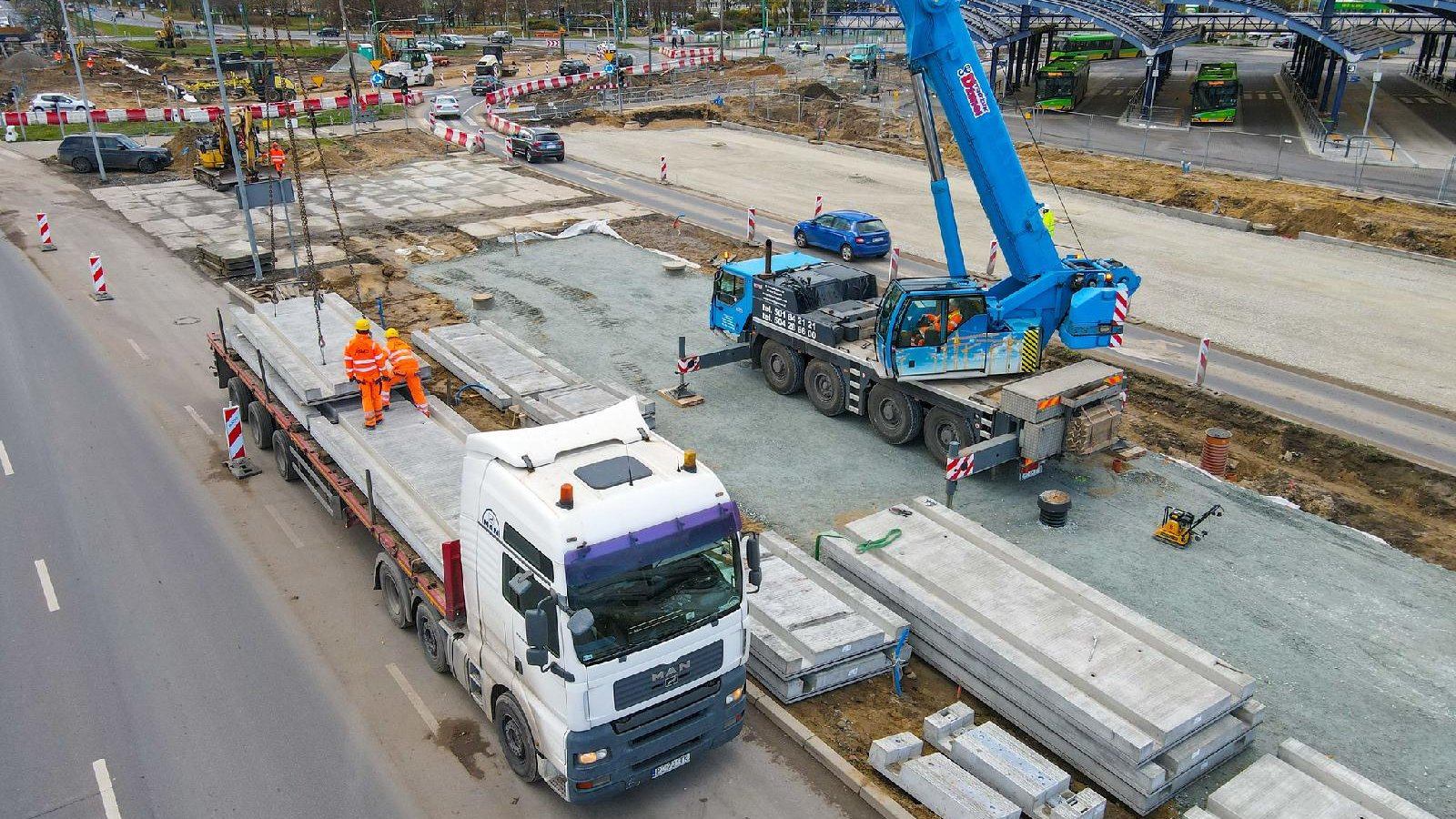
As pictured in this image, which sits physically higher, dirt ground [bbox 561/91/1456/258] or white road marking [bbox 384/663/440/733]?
dirt ground [bbox 561/91/1456/258]

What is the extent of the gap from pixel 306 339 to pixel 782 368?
790cm

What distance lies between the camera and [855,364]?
15836 mm

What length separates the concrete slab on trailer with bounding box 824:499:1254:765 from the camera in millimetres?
8625

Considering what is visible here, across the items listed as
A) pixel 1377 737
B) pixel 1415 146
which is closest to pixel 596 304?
pixel 1377 737

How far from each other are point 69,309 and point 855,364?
18.8m

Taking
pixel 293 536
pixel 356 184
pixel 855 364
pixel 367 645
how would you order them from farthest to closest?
pixel 356 184, pixel 855 364, pixel 293 536, pixel 367 645

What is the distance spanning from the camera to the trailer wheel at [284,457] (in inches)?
562

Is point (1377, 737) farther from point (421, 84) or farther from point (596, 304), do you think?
point (421, 84)

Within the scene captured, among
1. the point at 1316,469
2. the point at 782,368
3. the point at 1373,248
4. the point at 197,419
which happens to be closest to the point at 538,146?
the point at 197,419

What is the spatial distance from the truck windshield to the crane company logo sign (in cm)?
935

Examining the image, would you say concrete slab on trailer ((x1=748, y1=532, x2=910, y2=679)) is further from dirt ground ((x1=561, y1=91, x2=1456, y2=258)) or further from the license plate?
dirt ground ((x1=561, y1=91, x2=1456, y2=258))

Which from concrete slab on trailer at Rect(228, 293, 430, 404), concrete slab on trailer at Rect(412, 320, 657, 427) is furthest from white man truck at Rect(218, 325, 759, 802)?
concrete slab on trailer at Rect(412, 320, 657, 427)

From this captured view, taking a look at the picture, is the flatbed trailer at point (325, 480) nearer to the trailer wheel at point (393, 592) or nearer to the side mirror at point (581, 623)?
the trailer wheel at point (393, 592)

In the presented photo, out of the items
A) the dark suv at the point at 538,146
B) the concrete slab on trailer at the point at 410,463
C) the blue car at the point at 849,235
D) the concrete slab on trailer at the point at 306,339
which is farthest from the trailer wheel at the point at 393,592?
the dark suv at the point at 538,146
